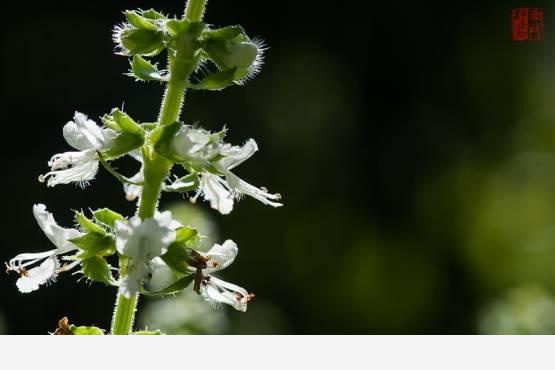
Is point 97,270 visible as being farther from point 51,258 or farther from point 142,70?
point 142,70

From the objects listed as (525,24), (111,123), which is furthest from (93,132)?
(525,24)

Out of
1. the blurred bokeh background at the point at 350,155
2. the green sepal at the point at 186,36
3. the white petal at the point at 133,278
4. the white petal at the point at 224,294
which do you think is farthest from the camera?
the blurred bokeh background at the point at 350,155

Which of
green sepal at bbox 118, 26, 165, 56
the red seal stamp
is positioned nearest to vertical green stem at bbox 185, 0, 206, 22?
green sepal at bbox 118, 26, 165, 56

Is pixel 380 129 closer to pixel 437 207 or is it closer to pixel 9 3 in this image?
pixel 437 207

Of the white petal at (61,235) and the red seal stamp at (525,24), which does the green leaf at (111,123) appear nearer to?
the white petal at (61,235)

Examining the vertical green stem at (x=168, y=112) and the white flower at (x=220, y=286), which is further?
the white flower at (x=220, y=286)

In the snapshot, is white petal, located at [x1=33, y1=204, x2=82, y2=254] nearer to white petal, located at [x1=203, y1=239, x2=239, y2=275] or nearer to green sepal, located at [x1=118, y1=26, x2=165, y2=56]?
white petal, located at [x1=203, y1=239, x2=239, y2=275]

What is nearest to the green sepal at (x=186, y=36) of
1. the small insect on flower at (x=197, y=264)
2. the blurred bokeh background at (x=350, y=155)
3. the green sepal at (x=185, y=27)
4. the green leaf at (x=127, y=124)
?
the green sepal at (x=185, y=27)
